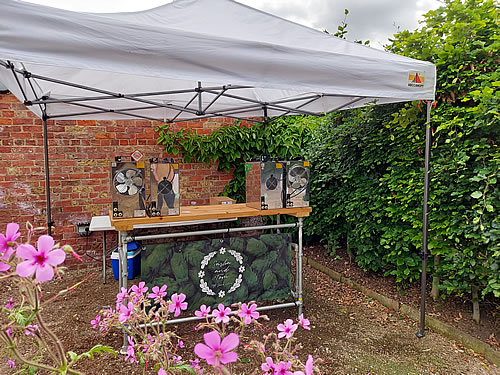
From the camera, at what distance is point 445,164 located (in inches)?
99.2

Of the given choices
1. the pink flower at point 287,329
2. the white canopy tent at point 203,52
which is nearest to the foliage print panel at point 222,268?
the white canopy tent at point 203,52

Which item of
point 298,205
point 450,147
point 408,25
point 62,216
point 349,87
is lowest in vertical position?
point 62,216

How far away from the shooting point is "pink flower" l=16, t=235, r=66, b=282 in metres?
0.48

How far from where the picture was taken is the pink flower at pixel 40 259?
48 centimetres

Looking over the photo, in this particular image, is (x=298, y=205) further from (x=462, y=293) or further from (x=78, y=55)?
(x=78, y=55)

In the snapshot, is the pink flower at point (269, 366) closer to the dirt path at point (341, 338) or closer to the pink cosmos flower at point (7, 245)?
the pink cosmos flower at point (7, 245)

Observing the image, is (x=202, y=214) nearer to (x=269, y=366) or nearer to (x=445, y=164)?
(x=445, y=164)

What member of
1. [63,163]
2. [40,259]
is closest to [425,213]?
[40,259]

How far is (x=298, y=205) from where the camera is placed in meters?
2.80

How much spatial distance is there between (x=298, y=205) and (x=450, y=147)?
121 centimetres

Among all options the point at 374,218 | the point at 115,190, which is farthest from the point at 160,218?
the point at 374,218

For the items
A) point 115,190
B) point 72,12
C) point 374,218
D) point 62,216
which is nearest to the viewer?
point 72,12

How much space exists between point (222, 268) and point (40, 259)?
226cm

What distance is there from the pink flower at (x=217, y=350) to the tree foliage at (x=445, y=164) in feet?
7.29
